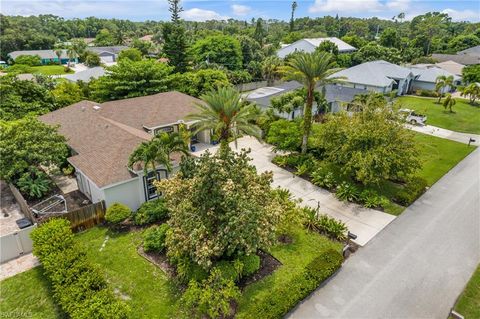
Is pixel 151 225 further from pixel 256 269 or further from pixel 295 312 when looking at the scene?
pixel 295 312

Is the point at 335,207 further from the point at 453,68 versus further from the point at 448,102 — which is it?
the point at 453,68

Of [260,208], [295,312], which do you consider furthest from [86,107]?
[295,312]

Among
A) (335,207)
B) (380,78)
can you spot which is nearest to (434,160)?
(335,207)

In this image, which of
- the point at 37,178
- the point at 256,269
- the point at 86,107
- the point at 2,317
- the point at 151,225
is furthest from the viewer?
the point at 86,107

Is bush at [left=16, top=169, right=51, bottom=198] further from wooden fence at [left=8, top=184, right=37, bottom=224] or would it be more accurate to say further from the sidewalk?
the sidewalk

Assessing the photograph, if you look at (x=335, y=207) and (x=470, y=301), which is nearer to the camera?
(x=470, y=301)
